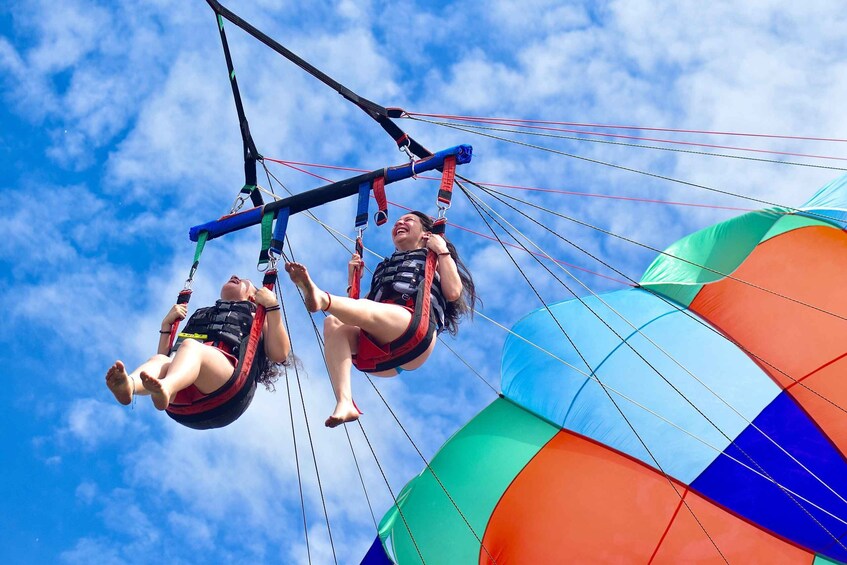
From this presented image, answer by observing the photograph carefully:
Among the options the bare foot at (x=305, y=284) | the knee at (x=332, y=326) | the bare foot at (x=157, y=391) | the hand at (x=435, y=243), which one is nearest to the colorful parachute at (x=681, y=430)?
the hand at (x=435, y=243)

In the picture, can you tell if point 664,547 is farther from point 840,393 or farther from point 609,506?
point 840,393

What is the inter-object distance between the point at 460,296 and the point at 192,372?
142cm

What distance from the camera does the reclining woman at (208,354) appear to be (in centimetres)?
483

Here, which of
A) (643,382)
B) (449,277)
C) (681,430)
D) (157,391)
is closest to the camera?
(157,391)

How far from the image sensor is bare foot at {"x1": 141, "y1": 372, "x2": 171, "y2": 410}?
4.70 m

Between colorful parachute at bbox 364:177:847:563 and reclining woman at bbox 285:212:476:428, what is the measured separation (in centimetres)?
134

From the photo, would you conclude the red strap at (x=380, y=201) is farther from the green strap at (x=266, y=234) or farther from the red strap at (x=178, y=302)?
the red strap at (x=178, y=302)

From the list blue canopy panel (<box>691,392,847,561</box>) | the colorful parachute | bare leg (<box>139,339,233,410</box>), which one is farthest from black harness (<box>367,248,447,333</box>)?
blue canopy panel (<box>691,392,847,561</box>)

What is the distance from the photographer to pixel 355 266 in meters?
5.54

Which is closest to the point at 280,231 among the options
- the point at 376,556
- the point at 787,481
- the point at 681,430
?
the point at 376,556

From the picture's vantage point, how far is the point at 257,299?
211 inches

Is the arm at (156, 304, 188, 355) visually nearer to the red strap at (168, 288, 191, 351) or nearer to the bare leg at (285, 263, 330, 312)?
the red strap at (168, 288, 191, 351)

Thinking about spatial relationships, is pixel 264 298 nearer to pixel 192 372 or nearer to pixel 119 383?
pixel 192 372

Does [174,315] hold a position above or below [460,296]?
above
